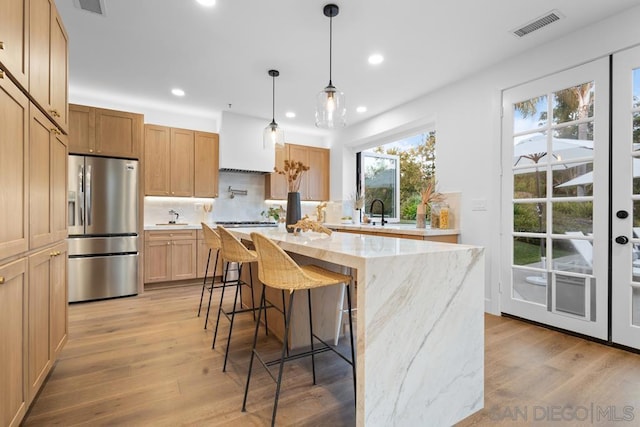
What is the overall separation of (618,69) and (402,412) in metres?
3.00

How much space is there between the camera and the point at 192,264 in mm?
4477

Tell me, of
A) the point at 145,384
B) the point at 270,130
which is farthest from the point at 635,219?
the point at 145,384

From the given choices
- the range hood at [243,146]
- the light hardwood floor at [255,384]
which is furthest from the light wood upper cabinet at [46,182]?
the range hood at [243,146]

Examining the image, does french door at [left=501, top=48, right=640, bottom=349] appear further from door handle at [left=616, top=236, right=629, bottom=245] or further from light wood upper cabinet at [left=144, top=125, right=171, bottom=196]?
light wood upper cabinet at [left=144, top=125, right=171, bottom=196]

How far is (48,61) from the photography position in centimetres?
176

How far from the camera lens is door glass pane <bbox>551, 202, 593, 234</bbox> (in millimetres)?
2581

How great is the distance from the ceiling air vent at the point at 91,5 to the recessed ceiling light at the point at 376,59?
2285 mm

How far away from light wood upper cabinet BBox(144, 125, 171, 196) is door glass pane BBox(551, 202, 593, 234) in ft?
15.6

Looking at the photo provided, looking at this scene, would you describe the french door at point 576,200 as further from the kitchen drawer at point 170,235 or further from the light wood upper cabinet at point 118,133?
the light wood upper cabinet at point 118,133

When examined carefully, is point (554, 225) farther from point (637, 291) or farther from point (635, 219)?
point (637, 291)

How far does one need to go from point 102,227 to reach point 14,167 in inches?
108

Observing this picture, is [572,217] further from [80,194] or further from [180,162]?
[80,194]

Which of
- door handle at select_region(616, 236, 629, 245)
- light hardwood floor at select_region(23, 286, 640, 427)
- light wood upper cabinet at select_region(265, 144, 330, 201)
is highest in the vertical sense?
light wood upper cabinet at select_region(265, 144, 330, 201)

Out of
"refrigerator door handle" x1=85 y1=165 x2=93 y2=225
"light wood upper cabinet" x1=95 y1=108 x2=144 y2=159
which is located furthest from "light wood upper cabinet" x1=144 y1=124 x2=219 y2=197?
"refrigerator door handle" x1=85 y1=165 x2=93 y2=225
